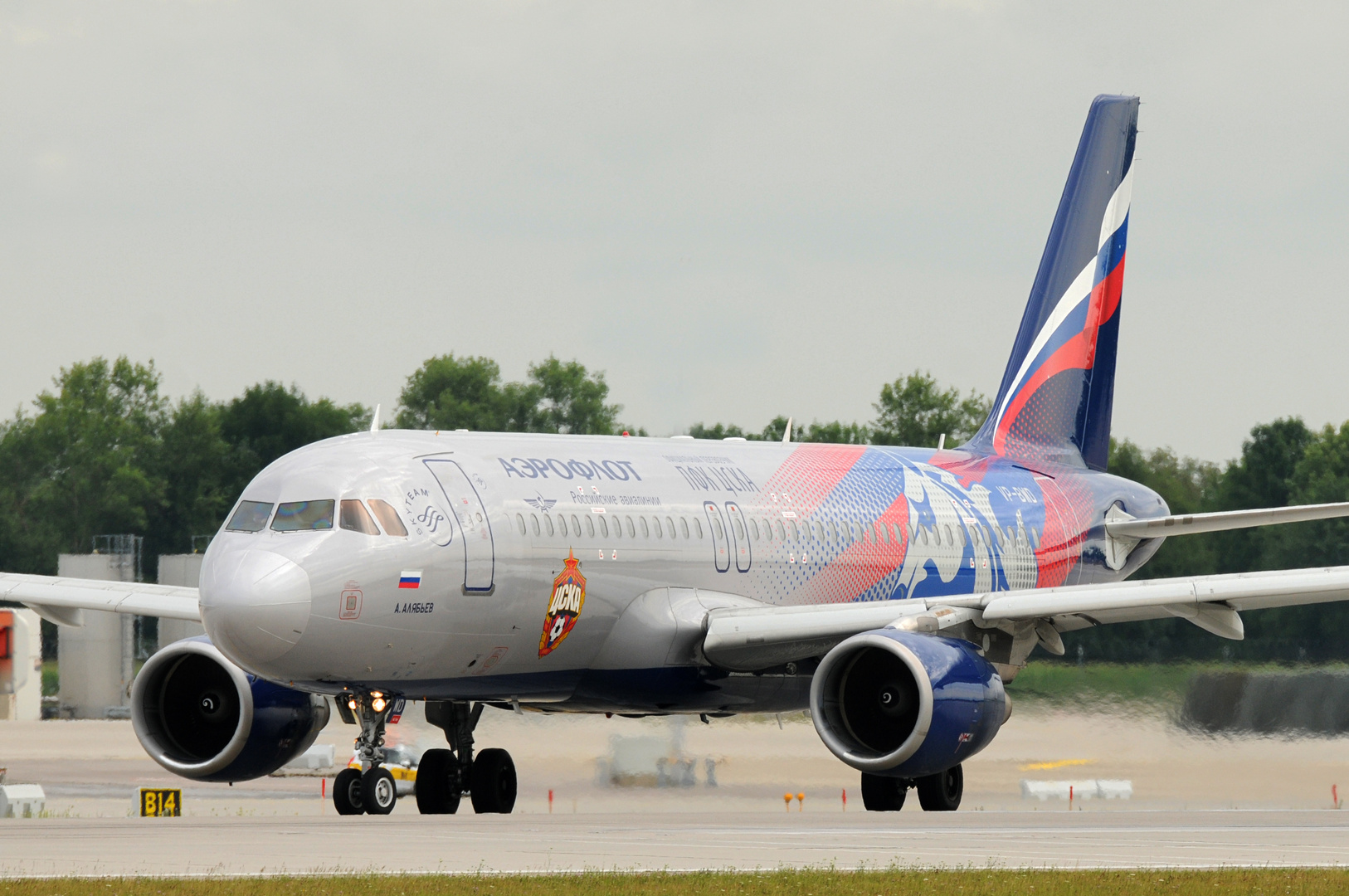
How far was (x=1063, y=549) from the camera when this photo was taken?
2931cm

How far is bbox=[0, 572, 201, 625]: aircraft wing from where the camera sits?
77.4ft

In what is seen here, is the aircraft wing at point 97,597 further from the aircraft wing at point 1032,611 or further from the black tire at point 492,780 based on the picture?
the aircraft wing at point 1032,611

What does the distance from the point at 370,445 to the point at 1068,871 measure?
932 cm

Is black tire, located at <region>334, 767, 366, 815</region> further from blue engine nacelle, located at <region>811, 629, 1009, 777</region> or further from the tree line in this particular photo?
the tree line

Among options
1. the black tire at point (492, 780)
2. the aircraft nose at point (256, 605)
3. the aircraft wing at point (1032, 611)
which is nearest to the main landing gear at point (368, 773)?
the aircraft nose at point (256, 605)

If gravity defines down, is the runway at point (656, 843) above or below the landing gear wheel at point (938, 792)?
above

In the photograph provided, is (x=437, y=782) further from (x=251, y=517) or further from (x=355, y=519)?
(x=251, y=517)

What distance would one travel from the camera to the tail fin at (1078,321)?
102 feet

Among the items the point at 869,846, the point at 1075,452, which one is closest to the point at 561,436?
the point at 869,846

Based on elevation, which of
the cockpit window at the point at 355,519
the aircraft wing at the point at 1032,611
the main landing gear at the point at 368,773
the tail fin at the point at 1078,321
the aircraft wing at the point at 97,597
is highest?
the tail fin at the point at 1078,321

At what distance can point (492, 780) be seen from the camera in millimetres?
23406

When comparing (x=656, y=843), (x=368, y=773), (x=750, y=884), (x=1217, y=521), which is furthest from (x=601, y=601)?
(x=1217, y=521)

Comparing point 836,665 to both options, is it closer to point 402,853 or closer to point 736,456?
point 736,456

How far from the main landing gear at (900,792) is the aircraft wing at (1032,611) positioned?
1793 millimetres
